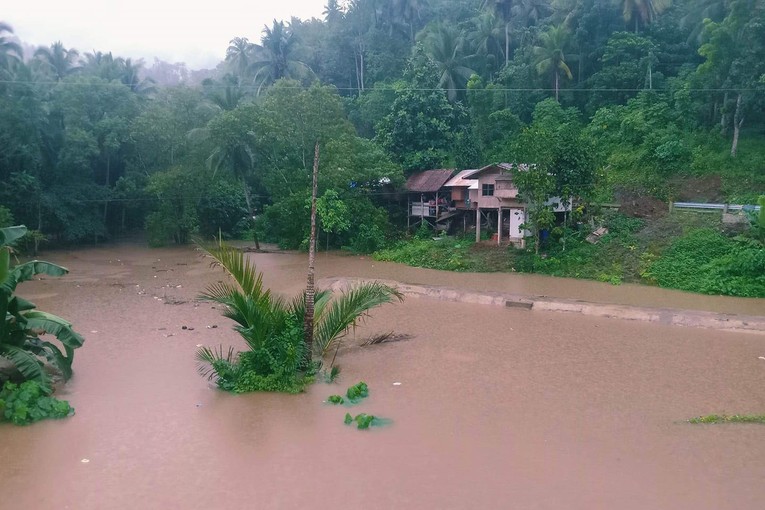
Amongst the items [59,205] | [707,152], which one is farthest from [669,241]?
[59,205]

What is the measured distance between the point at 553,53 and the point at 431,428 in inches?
1059

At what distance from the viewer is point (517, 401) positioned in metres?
9.45

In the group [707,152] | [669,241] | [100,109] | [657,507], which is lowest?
[657,507]

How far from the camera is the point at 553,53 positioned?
102 feet

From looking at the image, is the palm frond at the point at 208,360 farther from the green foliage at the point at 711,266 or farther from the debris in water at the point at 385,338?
the green foliage at the point at 711,266

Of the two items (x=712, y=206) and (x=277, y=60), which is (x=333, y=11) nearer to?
(x=277, y=60)

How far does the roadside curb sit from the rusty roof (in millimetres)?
9312

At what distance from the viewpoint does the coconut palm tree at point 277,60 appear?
132ft

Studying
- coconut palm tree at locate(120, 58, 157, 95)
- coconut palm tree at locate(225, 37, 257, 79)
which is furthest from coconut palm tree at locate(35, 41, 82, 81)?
coconut palm tree at locate(225, 37, 257, 79)

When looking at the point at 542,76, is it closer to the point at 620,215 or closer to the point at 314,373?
the point at 620,215

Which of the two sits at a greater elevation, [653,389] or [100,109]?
[100,109]

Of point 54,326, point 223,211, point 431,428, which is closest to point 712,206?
point 431,428

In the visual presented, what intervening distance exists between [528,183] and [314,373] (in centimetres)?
1293

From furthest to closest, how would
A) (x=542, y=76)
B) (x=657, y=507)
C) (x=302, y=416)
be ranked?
(x=542, y=76), (x=302, y=416), (x=657, y=507)
